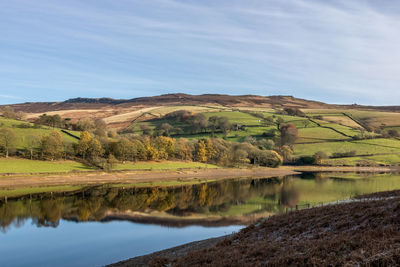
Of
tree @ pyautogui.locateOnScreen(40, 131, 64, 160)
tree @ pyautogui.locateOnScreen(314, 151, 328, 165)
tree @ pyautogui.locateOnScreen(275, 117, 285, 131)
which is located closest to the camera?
tree @ pyautogui.locateOnScreen(40, 131, 64, 160)

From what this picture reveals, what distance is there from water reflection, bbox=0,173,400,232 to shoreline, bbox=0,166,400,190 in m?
10.3

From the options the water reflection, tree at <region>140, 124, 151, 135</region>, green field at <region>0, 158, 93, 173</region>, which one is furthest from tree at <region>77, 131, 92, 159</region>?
tree at <region>140, 124, 151, 135</region>

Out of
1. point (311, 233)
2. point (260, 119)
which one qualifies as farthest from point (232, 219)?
point (260, 119)

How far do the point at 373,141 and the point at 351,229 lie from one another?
150 metres

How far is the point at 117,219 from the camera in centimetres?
4541

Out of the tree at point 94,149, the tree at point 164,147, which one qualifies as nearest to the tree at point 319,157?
the tree at point 164,147

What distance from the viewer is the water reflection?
45.4 meters

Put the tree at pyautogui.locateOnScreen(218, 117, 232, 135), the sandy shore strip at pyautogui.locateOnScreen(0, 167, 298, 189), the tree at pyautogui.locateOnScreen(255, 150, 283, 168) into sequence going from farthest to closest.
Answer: the tree at pyautogui.locateOnScreen(218, 117, 232, 135) → the tree at pyautogui.locateOnScreen(255, 150, 283, 168) → the sandy shore strip at pyautogui.locateOnScreen(0, 167, 298, 189)

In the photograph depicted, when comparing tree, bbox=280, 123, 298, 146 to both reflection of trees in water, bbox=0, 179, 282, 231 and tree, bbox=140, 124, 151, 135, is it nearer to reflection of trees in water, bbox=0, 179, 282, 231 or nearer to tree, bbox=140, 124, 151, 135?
tree, bbox=140, 124, 151, 135

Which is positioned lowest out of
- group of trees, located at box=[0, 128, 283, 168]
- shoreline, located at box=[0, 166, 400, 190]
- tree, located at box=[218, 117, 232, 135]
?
shoreline, located at box=[0, 166, 400, 190]

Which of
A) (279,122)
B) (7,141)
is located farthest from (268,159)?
(7,141)

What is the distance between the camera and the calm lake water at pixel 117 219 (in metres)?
30.7

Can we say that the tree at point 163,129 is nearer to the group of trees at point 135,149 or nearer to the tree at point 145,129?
the tree at point 145,129

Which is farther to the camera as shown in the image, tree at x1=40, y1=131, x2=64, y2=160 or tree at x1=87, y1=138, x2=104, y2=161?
tree at x1=87, y1=138, x2=104, y2=161
